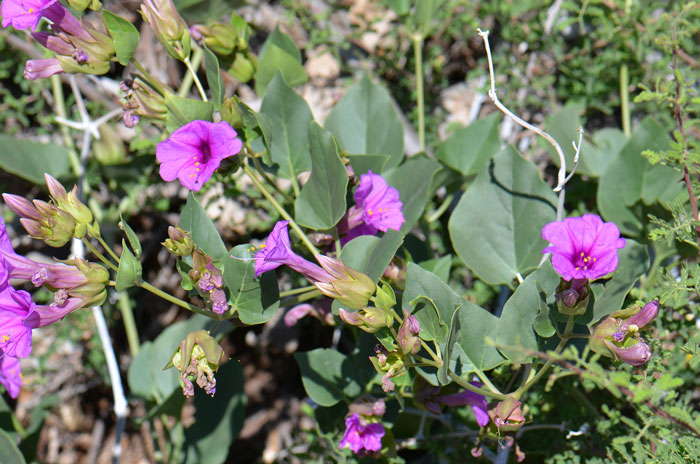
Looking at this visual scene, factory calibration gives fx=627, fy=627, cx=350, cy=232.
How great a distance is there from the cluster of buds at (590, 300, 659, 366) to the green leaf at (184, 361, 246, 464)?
124 centimetres

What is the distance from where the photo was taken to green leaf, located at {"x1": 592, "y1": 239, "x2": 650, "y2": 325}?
1413 millimetres

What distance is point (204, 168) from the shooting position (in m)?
1.46

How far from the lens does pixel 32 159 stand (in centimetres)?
234

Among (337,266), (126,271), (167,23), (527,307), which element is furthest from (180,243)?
(527,307)

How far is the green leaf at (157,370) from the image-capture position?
7.22 ft

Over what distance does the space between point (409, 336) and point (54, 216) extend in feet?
2.74

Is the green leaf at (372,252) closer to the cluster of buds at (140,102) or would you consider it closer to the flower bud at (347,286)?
the flower bud at (347,286)

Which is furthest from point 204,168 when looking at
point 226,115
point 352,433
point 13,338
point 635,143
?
point 635,143

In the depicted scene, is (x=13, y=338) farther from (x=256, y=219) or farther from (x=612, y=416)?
(x=612, y=416)

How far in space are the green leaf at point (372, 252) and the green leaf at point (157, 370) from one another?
35.8 inches

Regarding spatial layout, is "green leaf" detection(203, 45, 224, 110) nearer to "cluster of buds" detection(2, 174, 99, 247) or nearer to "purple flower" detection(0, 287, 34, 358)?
"cluster of buds" detection(2, 174, 99, 247)

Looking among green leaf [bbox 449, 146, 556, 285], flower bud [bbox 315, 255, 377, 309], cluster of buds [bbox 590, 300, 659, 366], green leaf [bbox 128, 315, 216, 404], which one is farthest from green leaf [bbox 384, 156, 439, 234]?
green leaf [bbox 128, 315, 216, 404]

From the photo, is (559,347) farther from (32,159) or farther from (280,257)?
(32,159)

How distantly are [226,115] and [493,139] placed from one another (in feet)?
3.10
